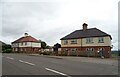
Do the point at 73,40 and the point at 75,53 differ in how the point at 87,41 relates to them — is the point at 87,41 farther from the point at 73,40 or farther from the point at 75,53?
the point at 75,53

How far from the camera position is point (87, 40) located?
55.6 m

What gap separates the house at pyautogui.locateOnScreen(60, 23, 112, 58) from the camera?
51.3m

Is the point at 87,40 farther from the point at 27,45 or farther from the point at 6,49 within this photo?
the point at 6,49

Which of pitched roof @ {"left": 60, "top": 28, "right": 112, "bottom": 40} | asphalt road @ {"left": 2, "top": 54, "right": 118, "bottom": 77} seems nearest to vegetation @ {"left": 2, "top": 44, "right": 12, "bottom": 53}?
pitched roof @ {"left": 60, "top": 28, "right": 112, "bottom": 40}

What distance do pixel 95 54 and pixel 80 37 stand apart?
16053 mm

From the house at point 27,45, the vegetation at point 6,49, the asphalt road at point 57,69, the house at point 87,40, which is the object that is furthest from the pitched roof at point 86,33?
the asphalt road at point 57,69

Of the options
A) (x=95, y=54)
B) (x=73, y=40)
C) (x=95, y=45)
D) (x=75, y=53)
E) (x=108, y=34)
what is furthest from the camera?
(x=73, y=40)

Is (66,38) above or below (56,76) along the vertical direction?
above

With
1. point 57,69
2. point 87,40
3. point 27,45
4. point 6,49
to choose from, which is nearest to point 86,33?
point 87,40

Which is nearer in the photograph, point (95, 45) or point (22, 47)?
point (95, 45)

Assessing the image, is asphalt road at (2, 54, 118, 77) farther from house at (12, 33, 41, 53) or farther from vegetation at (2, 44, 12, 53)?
house at (12, 33, 41, 53)

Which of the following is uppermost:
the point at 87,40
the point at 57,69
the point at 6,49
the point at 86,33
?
the point at 86,33

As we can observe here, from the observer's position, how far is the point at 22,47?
92125mm

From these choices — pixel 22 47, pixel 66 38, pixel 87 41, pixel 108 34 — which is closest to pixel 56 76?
pixel 108 34
